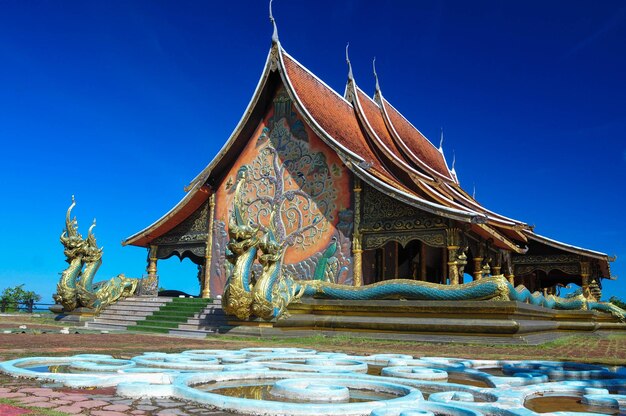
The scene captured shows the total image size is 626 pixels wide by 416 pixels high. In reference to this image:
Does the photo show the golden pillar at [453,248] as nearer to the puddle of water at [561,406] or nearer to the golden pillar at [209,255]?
the golden pillar at [209,255]

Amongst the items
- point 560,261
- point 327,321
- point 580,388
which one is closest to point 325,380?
point 580,388

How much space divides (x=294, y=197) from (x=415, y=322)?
19.0ft

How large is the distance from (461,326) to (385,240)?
4.08m

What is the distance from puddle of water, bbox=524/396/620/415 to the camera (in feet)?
9.16

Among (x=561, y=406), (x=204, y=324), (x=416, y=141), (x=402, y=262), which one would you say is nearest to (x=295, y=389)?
(x=561, y=406)

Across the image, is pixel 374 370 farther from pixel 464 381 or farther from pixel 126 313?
pixel 126 313

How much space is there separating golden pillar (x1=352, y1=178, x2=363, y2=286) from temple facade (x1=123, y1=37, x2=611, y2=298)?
0.02m

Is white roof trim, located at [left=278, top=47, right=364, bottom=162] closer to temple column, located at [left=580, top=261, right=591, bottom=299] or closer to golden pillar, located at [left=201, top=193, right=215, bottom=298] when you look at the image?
golden pillar, located at [left=201, top=193, right=215, bottom=298]

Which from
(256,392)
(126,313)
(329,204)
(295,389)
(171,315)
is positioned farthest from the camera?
(329,204)

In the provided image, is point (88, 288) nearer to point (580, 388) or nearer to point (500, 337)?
point (500, 337)

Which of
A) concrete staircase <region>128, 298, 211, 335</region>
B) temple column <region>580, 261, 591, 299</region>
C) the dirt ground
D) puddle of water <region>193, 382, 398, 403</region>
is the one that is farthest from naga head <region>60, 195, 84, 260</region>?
temple column <region>580, 261, 591, 299</region>

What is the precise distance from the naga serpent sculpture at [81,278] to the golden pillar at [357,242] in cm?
556

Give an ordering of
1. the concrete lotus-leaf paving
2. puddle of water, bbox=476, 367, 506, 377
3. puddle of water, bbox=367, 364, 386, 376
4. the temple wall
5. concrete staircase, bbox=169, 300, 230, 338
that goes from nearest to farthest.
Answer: the concrete lotus-leaf paving
puddle of water, bbox=367, 364, 386, 376
puddle of water, bbox=476, 367, 506, 377
concrete staircase, bbox=169, 300, 230, 338
the temple wall

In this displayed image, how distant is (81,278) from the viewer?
1223cm
